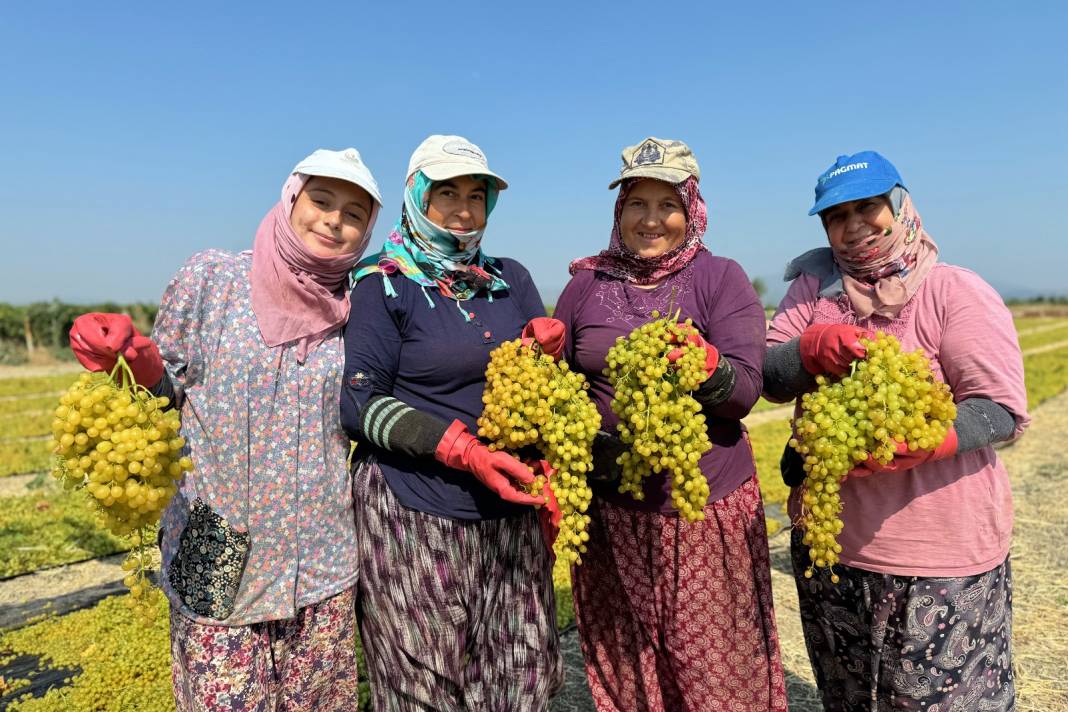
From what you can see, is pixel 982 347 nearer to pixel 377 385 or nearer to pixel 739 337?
pixel 739 337

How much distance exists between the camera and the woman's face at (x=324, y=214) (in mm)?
2428

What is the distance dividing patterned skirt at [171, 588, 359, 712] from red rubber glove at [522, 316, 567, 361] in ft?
4.12

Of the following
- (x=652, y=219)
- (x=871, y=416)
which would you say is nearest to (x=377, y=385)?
(x=652, y=219)

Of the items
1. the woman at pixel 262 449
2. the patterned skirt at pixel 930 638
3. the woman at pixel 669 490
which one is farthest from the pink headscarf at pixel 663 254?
the patterned skirt at pixel 930 638

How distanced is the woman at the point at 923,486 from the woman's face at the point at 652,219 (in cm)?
53

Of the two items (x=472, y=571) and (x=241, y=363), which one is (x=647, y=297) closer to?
(x=472, y=571)

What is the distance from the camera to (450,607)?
250 centimetres

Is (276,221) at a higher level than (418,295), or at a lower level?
higher

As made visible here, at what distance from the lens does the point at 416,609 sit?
8.18ft

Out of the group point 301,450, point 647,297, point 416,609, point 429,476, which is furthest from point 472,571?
point 647,297

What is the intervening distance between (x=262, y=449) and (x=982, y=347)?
8.51 feet

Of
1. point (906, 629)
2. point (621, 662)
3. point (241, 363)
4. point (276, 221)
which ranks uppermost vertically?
point (276, 221)

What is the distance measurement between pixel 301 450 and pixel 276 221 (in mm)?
886

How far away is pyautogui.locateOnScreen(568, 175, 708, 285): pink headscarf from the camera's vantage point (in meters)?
2.61
